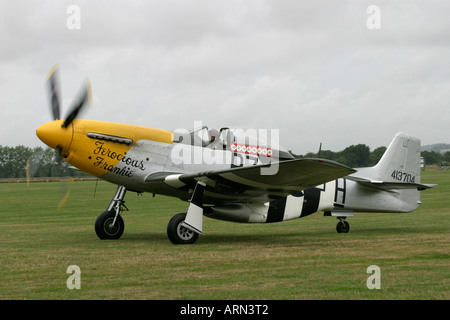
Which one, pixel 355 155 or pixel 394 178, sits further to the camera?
pixel 355 155

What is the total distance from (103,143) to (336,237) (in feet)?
18.5

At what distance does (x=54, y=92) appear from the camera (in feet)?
37.1

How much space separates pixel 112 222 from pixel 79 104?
280 centimetres

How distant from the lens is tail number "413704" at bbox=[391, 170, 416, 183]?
1426 cm

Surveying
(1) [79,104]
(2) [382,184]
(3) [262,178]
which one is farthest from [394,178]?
(1) [79,104]

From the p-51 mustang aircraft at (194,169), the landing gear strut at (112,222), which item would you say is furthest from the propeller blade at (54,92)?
the landing gear strut at (112,222)

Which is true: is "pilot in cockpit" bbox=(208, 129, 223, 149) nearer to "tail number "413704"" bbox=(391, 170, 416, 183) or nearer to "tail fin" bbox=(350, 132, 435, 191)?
"tail fin" bbox=(350, 132, 435, 191)

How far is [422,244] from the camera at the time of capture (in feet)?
34.1

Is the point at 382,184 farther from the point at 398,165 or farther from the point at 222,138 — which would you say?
the point at 222,138

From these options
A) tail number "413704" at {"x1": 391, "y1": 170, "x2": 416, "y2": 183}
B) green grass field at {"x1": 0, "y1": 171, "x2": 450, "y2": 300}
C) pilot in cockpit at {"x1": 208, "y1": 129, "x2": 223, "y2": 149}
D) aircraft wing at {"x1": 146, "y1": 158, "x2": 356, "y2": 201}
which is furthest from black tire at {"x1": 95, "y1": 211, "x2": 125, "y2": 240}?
tail number "413704" at {"x1": 391, "y1": 170, "x2": 416, "y2": 183}

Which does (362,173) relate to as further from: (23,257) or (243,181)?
(23,257)

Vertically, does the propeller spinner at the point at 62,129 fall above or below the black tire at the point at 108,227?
above

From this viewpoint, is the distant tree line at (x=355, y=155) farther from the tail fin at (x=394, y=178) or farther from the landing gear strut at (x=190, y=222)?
the landing gear strut at (x=190, y=222)

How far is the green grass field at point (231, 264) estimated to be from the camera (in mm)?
6109
